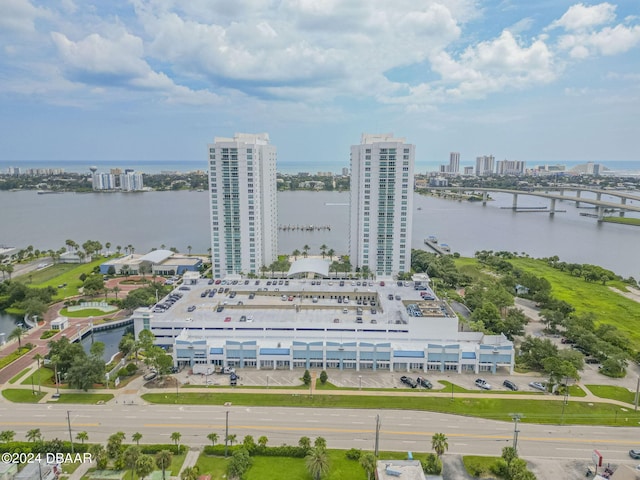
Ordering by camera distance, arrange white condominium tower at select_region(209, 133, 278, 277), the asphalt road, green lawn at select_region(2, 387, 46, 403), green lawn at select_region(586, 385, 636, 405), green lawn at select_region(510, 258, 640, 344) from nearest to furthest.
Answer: the asphalt road → green lawn at select_region(2, 387, 46, 403) → green lawn at select_region(586, 385, 636, 405) → green lawn at select_region(510, 258, 640, 344) → white condominium tower at select_region(209, 133, 278, 277)

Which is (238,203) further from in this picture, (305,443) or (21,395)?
(305,443)

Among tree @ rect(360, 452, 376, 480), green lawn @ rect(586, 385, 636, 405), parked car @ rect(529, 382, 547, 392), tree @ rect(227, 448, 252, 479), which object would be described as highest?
tree @ rect(360, 452, 376, 480)

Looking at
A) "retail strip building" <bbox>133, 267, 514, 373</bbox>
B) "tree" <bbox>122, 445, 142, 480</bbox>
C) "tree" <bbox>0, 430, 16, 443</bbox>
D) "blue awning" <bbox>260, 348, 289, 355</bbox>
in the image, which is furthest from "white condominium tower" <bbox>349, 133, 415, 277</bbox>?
"tree" <bbox>0, 430, 16, 443</bbox>

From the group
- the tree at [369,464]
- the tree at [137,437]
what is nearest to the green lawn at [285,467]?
the tree at [369,464]

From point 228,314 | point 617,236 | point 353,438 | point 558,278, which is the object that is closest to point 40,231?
point 228,314

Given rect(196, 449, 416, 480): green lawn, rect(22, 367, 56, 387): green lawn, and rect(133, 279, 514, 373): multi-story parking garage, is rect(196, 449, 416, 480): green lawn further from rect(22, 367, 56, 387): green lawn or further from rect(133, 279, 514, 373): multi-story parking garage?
rect(22, 367, 56, 387): green lawn

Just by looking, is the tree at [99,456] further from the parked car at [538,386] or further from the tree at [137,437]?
the parked car at [538,386]
